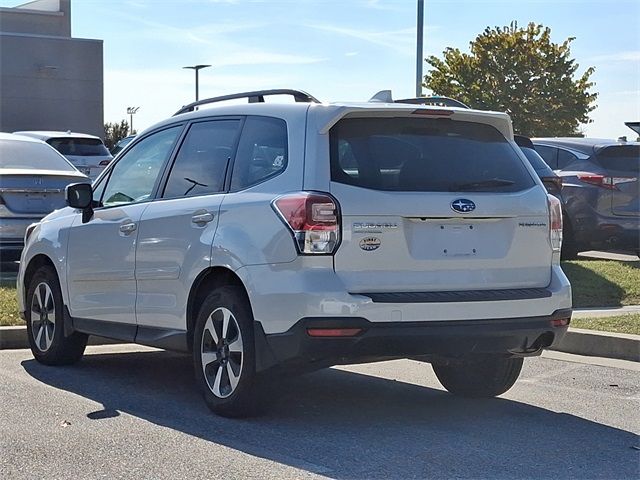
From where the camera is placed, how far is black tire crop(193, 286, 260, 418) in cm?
626

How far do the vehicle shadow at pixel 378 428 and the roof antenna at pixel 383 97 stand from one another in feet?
6.27

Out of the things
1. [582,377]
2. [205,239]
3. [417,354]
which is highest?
[205,239]

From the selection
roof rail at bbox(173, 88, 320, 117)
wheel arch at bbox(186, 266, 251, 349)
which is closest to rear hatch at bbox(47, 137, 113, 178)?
roof rail at bbox(173, 88, 320, 117)

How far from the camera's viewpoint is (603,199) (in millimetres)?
14352

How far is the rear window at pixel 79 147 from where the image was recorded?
22.8 meters

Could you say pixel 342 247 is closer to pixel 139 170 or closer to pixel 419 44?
pixel 139 170

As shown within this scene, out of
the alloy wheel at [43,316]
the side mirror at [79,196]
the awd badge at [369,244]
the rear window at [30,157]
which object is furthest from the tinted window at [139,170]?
the rear window at [30,157]

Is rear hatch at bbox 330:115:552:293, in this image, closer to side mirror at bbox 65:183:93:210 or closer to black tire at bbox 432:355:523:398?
black tire at bbox 432:355:523:398

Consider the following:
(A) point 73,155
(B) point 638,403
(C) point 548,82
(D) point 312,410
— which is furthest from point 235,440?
(C) point 548,82

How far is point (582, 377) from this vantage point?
8125 mm

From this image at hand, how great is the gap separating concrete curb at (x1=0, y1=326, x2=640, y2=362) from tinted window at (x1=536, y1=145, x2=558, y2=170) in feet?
20.5

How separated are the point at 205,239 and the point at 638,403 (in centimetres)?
300

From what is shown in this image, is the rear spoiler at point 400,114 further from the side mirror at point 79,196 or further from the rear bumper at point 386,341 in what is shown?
the side mirror at point 79,196

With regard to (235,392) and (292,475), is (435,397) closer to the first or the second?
(235,392)
